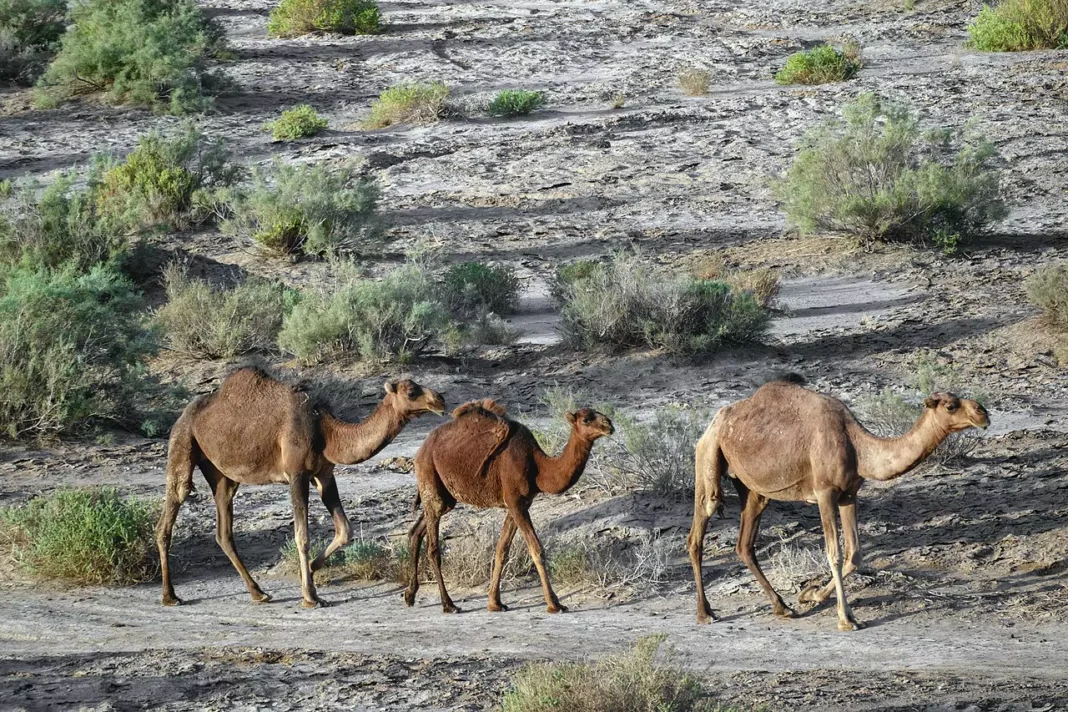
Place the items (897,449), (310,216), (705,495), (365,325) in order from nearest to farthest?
(897,449) < (705,495) < (365,325) < (310,216)

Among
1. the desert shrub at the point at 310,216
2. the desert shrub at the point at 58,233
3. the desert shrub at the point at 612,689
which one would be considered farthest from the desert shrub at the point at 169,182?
the desert shrub at the point at 612,689

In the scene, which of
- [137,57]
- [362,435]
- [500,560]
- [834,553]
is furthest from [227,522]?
[137,57]

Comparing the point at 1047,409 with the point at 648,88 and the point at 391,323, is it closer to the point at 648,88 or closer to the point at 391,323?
the point at 391,323

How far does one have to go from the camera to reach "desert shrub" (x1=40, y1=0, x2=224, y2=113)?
26391mm

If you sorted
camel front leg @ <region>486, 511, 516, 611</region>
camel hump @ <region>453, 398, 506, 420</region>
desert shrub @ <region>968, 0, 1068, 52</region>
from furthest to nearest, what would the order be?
desert shrub @ <region>968, 0, 1068, 52</region> < camel front leg @ <region>486, 511, 516, 611</region> < camel hump @ <region>453, 398, 506, 420</region>

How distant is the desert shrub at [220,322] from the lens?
53.2 ft

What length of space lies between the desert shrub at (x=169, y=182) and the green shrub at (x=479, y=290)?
477 cm

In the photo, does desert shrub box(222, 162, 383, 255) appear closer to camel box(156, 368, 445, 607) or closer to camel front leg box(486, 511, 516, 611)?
camel box(156, 368, 445, 607)

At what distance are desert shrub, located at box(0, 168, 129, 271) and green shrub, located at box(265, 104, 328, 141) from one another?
19.6ft

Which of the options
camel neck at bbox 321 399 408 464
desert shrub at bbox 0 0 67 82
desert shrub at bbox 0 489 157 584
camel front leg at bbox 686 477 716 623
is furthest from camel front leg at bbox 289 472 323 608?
desert shrub at bbox 0 0 67 82

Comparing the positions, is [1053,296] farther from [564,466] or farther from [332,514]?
[332,514]

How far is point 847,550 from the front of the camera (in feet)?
28.5

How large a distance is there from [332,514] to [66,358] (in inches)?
217

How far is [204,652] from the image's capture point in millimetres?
8344
